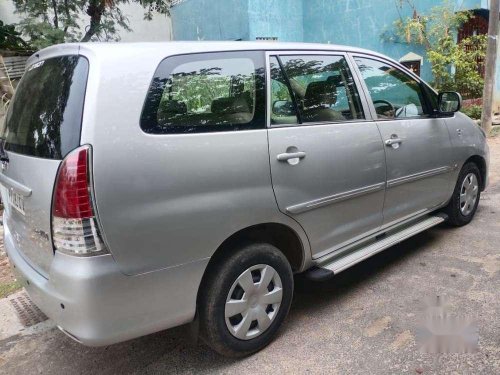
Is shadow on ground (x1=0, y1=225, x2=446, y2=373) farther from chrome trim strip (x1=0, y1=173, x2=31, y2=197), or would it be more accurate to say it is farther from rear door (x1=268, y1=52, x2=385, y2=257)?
chrome trim strip (x1=0, y1=173, x2=31, y2=197)

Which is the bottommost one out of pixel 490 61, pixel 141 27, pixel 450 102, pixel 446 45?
pixel 450 102

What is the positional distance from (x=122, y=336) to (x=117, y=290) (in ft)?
0.82

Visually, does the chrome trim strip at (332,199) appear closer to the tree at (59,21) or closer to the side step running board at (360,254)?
the side step running board at (360,254)

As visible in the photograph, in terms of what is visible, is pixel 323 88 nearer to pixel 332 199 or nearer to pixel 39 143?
pixel 332 199

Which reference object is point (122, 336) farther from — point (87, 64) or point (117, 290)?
point (87, 64)

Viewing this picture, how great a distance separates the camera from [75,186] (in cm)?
196

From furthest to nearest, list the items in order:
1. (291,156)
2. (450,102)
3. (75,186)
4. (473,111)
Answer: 1. (473,111)
2. (450,102)
3. (291,156)
4. (75,186)

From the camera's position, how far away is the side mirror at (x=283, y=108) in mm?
2695

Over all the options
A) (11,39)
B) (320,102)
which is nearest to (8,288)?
(320,102)

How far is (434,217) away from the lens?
4.03m

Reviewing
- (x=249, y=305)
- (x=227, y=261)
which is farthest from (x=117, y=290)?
(x=249, y=305)

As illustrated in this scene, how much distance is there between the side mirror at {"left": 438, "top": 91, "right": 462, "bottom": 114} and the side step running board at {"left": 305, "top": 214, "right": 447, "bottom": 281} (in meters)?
1.00

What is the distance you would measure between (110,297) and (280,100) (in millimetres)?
1509

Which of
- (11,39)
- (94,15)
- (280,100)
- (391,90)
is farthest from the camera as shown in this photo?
(11,39)
